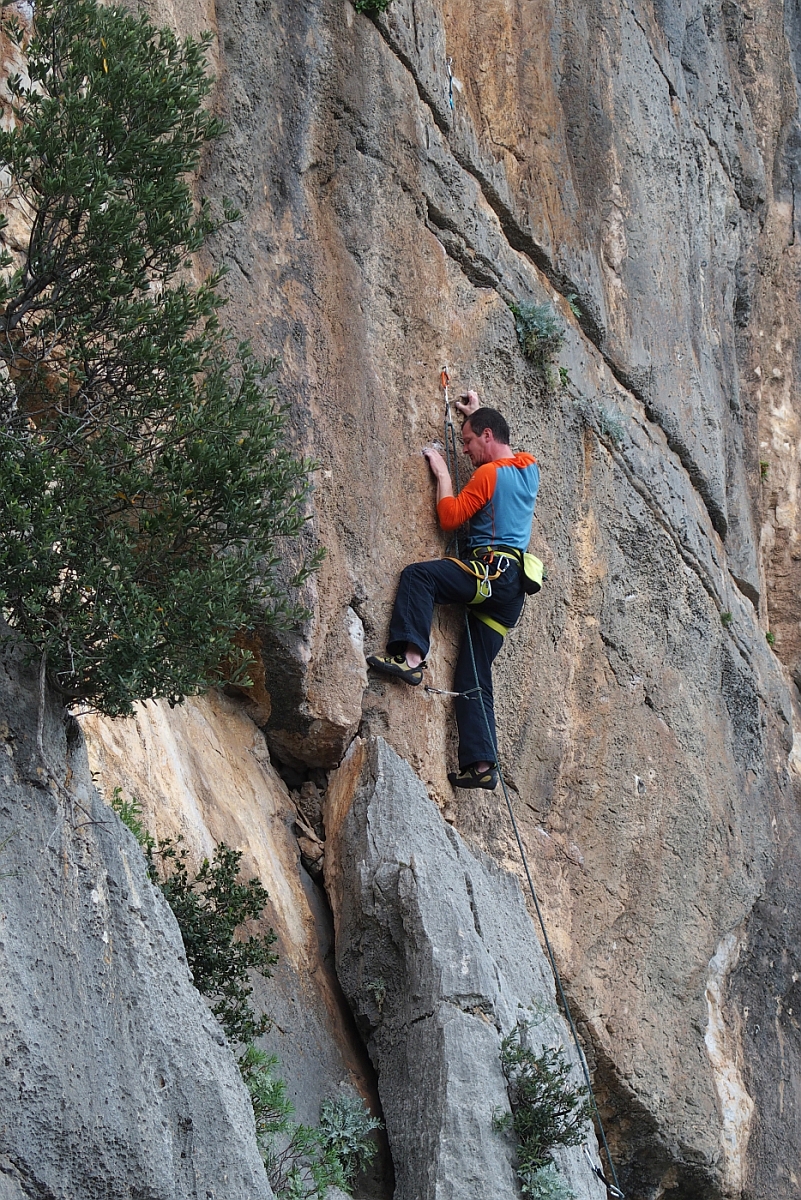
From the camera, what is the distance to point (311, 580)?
737 centimetres

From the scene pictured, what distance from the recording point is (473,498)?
8.18 metres

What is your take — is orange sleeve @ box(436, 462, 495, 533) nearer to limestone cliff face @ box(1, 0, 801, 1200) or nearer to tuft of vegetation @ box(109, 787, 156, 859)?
limestone cliff face @ box(1, 0, 801, 1200)

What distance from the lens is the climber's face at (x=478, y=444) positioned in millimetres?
8406

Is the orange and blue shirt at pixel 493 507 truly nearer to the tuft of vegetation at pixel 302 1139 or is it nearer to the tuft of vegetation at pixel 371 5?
the tuft of vegetation at pixel 371 5

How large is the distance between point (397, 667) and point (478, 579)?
33.0 inches

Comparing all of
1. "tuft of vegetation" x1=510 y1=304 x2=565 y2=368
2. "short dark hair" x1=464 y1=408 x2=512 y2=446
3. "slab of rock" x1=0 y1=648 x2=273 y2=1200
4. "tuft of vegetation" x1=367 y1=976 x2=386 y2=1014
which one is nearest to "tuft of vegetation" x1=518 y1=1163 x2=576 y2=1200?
"tuft of vegetation" x1=367 y1=976 x2=386 y2=1014

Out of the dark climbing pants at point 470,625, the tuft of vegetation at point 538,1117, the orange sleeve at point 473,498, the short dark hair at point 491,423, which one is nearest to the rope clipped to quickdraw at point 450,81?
the short dark hair at point 491,423

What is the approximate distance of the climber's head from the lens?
331 inches

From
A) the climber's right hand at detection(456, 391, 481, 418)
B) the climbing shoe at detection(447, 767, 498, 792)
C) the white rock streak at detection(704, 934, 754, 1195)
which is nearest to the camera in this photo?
the climbing shoe at detection(447, 767, 498, 792)

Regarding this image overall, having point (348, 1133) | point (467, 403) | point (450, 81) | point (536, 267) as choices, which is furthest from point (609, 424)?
point (348, 1133)

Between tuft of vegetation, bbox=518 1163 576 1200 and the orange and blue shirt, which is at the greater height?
the orange and blue shirt

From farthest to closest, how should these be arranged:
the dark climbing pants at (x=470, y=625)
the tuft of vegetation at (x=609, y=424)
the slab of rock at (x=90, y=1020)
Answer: the tuft of vegetation at (x=609, y=424) → the dark climbing pants at (x=470, y=625) → the slab of rock at (x=90, y=1020)

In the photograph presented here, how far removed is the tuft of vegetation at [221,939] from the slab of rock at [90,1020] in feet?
2.57

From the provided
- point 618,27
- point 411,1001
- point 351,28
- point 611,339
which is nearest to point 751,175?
point 618,27
